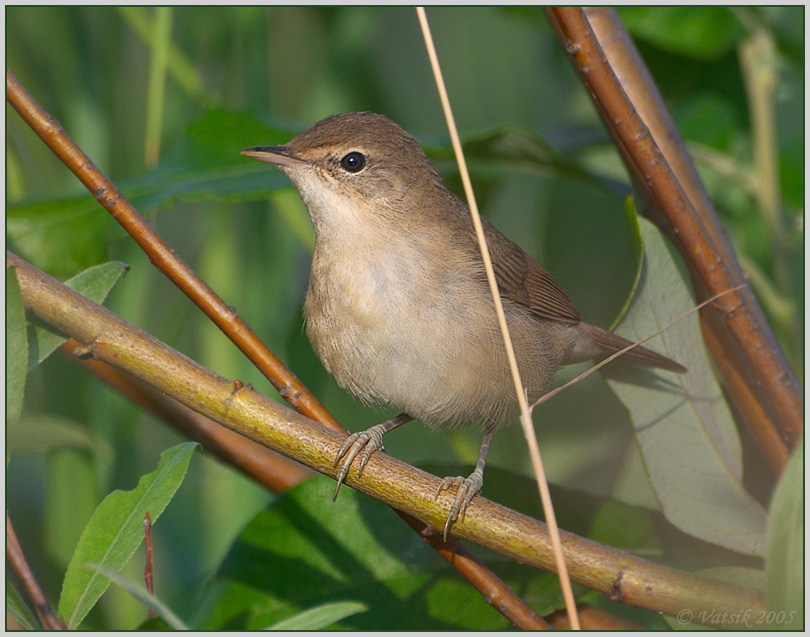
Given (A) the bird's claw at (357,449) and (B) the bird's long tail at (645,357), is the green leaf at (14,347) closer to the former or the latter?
(A) the bird's claw at (357,449)

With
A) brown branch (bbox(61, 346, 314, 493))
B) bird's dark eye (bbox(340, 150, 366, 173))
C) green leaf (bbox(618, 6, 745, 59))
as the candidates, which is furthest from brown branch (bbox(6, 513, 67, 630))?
green leaf (bbox(618, 6, 745, 59))

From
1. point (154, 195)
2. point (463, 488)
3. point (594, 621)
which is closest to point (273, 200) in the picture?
point (154, 195)

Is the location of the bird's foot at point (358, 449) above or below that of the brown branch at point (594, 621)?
above

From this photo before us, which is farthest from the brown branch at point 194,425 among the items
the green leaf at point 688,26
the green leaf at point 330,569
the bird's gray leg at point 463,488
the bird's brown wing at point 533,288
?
the green leaf at point 688,26

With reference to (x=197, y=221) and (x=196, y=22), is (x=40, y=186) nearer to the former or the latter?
(x=197, y=221)

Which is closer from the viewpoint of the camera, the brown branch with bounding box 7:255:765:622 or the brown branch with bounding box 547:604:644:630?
the brown branch with bounding box 7:255:765:622

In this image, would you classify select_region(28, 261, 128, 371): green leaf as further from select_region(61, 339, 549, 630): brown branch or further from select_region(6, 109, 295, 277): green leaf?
select_region(6, 109, 295, 277): green leaf

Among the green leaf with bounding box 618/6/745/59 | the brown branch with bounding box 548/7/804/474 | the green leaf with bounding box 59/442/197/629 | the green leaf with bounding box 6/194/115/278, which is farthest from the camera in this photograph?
the green leaf with bounding box 618/6/745/59
